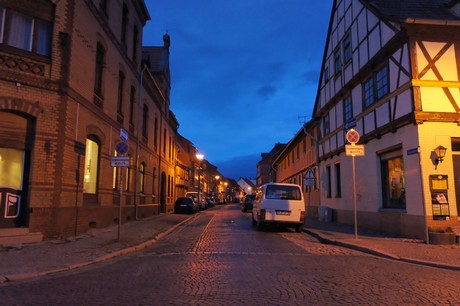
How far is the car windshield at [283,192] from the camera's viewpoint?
16609 millimetres

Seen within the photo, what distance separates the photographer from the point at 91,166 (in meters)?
15.4

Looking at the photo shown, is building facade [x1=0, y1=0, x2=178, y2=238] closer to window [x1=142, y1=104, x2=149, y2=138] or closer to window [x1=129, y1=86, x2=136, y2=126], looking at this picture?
window [x1=129, y1=86, x2=136, y2=126]

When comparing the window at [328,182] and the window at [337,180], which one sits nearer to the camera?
the window at [337,180]

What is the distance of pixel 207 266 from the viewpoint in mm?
8516

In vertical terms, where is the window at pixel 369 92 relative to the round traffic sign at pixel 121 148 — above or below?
above

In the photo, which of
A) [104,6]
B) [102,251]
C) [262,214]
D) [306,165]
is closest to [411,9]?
[262,214]

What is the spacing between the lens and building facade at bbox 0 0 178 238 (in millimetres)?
11484

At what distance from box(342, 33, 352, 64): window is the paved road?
11.7m

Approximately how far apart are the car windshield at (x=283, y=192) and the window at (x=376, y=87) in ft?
15.8

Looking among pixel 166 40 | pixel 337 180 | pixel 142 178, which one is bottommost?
pixel 337 180

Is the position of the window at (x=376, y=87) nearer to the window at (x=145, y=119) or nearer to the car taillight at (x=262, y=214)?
the car taillight at (x=262, y=214)

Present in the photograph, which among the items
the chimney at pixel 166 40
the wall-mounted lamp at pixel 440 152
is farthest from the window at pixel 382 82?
the chimney at pixel 166 40

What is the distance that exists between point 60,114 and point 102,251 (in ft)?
15.6

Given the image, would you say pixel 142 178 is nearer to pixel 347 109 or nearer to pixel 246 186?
pixel 347 109
